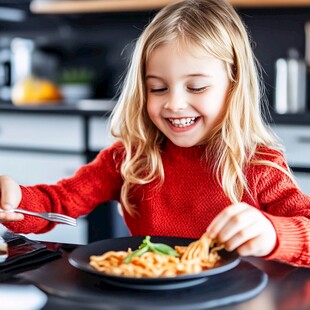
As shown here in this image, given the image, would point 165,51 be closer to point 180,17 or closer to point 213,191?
point 180,17

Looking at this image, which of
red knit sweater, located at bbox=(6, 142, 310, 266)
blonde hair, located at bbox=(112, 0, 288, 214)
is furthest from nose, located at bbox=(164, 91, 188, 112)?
red knit sweater, located at bbox=(6, 142, 310, 266)

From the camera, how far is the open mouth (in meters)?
1.48

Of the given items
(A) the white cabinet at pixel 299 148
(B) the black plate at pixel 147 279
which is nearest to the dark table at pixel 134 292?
(B) the black plate at pixel 147 279

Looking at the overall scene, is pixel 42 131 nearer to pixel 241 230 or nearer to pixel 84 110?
pixel 84 110

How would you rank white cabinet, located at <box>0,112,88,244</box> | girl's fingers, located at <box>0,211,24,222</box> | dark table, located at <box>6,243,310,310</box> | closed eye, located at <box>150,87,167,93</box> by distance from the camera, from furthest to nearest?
1. white cabinet, located at <box>0,112,88,244</box>
2. closed eye, located at <box>150,87,167,93</box>
3. girl's fingers, located at <box>0,211,24,222</box>
4. dark table, located at <box>6,243,310,310</box>

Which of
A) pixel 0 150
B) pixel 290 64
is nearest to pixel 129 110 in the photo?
pixel 290 64

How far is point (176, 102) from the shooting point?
1411 millimetres

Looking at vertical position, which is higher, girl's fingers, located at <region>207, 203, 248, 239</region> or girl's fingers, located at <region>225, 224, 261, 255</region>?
girl's fingers, located at <region>207, 203, 248, 239</region>

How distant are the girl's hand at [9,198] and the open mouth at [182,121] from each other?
366mm

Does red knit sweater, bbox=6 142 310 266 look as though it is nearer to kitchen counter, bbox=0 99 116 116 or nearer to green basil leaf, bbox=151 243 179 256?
green basil leaf, bbox=151 243 179 256

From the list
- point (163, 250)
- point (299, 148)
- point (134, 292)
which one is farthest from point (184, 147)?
point (299, 148)

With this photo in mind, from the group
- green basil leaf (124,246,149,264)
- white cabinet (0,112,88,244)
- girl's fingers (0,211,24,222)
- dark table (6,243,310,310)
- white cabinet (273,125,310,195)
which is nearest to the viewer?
dark table (6,243,310,310)

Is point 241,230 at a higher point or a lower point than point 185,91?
lower

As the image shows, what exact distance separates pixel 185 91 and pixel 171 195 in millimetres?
290
